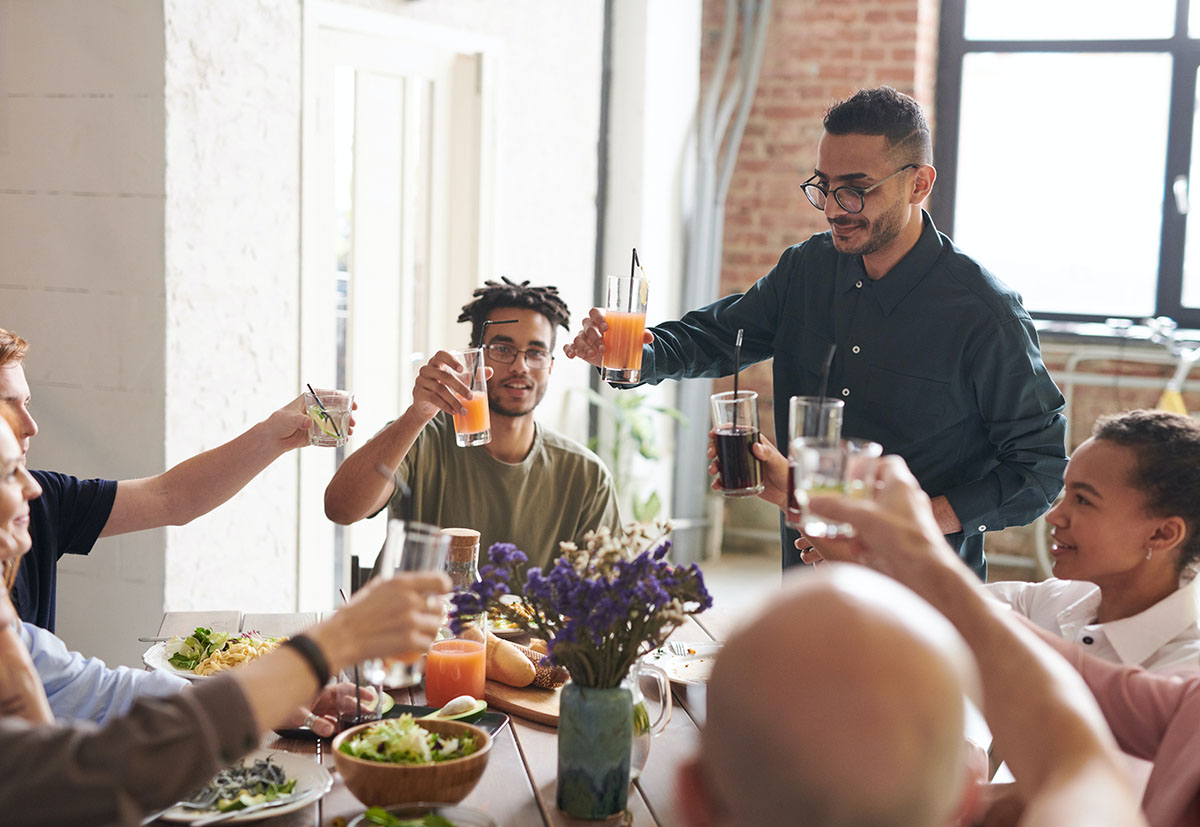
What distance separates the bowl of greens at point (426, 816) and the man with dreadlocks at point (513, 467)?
1.16 meters

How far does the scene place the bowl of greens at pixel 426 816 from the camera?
4.54 feet

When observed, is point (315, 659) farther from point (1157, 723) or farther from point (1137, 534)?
point (1137, 534)

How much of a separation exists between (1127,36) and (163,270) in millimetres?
4254

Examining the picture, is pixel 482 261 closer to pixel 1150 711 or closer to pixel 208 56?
pixel 208 56

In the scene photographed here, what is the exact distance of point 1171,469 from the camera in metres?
1.79

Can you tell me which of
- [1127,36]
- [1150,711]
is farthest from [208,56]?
[1127,36]

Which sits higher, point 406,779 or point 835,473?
Result: point 835,473

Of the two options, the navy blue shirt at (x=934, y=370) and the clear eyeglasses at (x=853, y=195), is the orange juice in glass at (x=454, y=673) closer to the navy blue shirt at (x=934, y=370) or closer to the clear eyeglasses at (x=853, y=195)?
the navy blue shirt at (x=934, y=370)

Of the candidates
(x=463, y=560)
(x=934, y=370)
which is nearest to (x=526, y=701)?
(x=463, y=560)

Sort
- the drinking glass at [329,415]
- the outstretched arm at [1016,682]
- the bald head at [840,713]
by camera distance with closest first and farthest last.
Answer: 1. the bald head at [840,713]
2. the outstretched arm at [1016,682]
3. the drinking glass at [329,415]

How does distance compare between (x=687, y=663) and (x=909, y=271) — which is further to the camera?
(x=909, y=271)

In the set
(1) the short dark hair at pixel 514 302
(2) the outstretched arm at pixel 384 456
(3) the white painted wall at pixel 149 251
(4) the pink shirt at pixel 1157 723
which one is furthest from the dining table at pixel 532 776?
(3) the white painted wall at pixel 149 251

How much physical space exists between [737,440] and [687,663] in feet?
1.34

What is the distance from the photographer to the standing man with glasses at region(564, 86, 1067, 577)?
7.86 ft
